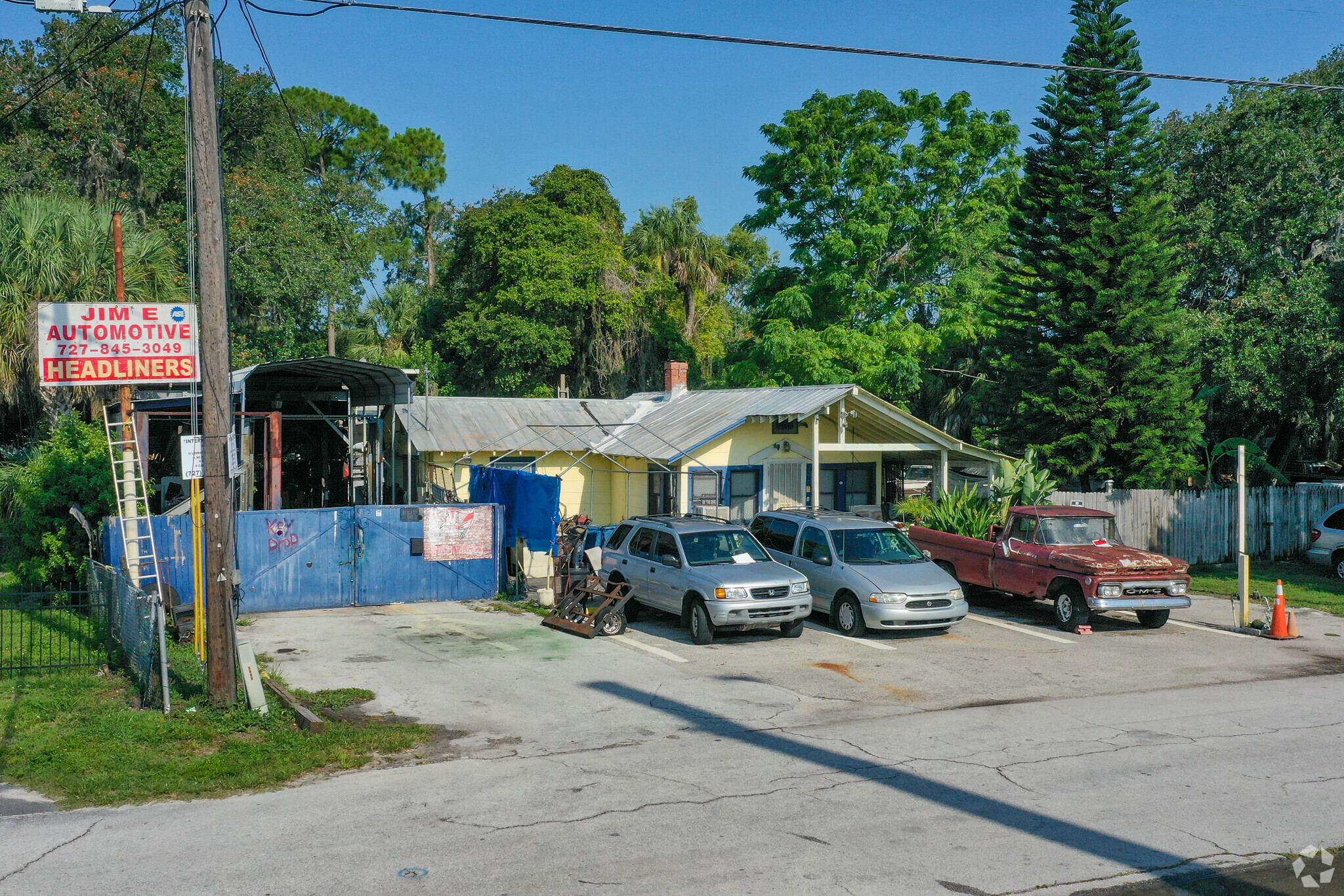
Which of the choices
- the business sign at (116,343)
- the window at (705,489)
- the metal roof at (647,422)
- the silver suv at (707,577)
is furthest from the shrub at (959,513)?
the business sign at (116,343)

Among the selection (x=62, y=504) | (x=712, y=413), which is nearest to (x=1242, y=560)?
(x=712, y=413)

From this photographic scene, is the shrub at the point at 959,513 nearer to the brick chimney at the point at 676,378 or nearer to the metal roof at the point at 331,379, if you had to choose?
the brick chimney at the point at 676,378

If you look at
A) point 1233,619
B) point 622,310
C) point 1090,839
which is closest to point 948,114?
point 622,310

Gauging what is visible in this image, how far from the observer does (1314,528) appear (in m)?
23.2

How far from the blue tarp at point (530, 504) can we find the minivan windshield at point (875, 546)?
17.8 feet

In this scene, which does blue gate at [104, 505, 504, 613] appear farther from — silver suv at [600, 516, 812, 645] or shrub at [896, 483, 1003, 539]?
shrub at [896, 483, 1003, 539]

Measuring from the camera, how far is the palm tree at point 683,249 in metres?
46.2

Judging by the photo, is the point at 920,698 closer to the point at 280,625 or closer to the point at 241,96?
the point at 280,625

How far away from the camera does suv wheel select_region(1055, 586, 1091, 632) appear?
16.3 m

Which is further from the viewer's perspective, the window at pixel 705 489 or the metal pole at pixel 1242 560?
the window at pixel 705 489

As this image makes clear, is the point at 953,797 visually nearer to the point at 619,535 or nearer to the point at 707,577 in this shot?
the point at 707,577

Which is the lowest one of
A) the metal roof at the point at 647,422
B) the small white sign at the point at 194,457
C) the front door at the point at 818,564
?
the front door at the point at 818,564

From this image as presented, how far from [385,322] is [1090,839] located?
158ft

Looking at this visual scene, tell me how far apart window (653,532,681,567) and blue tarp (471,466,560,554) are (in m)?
3.24
